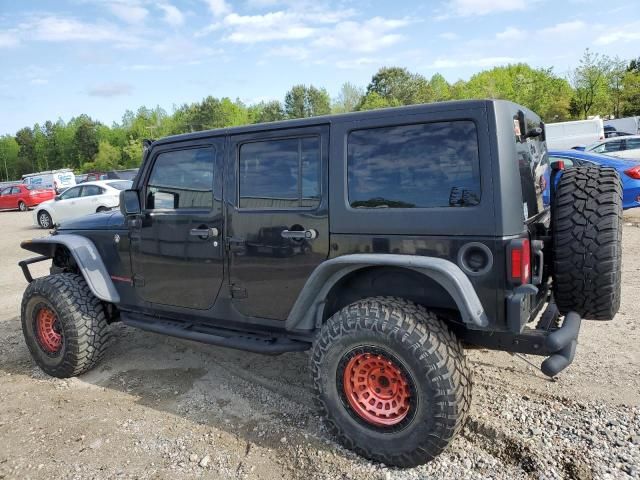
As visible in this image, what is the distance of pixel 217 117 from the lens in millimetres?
58719

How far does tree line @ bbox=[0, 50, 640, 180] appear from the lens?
3853 centimetres

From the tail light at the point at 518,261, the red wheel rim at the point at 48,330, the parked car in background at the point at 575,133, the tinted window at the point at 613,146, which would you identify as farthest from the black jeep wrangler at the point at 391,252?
the parked car in background at the point at 575,133

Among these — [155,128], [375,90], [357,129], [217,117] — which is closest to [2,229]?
[357,129]

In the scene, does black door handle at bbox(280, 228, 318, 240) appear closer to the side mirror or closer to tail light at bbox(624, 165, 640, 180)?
the side mirror

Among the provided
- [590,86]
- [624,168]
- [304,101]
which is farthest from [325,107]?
[624,168]

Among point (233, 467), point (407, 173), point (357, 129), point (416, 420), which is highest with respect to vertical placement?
point (357, 129)

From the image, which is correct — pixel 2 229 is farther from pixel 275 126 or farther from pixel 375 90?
pixel 375 90

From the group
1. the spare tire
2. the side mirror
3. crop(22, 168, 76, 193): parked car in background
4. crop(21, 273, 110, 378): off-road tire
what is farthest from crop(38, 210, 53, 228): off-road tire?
the spare tire

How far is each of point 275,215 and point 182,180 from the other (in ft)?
3.26

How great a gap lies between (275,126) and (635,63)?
64444mm

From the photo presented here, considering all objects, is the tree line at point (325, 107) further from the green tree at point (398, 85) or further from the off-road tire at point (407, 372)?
the off-road tire at point (407, 372)

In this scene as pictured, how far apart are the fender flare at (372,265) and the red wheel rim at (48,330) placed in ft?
7.91

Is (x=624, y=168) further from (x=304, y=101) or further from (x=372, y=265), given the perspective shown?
(x=304, y=101)

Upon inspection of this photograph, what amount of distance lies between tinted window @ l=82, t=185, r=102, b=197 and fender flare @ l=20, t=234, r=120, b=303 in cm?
1182
